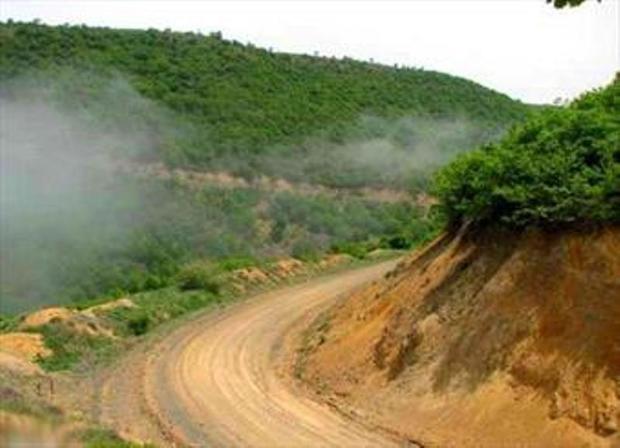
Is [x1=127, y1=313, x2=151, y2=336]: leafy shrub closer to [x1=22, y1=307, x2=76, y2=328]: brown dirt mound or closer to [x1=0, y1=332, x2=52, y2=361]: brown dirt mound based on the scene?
[x1=22, y1=307, x2=76, y2=328]: brown dirt mound

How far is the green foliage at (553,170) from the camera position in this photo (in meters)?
21.8

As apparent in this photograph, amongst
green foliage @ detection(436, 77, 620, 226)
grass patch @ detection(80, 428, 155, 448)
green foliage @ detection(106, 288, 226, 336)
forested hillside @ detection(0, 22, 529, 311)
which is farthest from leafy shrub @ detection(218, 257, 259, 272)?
→ grass patch @ detection(80, 428, 155, 448)

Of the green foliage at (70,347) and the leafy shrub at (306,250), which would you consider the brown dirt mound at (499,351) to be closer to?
the green foliage at (70,347)

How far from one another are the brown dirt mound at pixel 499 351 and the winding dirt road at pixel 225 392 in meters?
1.25

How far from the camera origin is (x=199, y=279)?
44125 millimetres

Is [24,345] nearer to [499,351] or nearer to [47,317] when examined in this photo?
[47,317]

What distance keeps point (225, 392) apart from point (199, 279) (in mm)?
19074

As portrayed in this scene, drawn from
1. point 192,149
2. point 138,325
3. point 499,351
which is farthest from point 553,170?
point 192,149

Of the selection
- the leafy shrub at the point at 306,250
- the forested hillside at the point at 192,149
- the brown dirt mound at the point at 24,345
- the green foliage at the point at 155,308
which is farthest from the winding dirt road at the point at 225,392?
the leafy shrub at the point at 306,250

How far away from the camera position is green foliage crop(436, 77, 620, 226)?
2175 cm

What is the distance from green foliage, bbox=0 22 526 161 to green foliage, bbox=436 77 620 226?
165 ft

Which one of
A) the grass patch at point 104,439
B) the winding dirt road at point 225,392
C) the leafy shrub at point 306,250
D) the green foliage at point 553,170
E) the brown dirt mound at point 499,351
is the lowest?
the winding dirt road at point 225,392

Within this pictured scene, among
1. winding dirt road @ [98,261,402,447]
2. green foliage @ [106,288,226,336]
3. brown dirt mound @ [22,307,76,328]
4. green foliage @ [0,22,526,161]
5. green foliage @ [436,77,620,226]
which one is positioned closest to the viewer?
winding dirt road @ [98,261,402,447]

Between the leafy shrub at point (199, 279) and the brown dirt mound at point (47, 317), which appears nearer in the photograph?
the brown dirt mound at point (47, 317)
